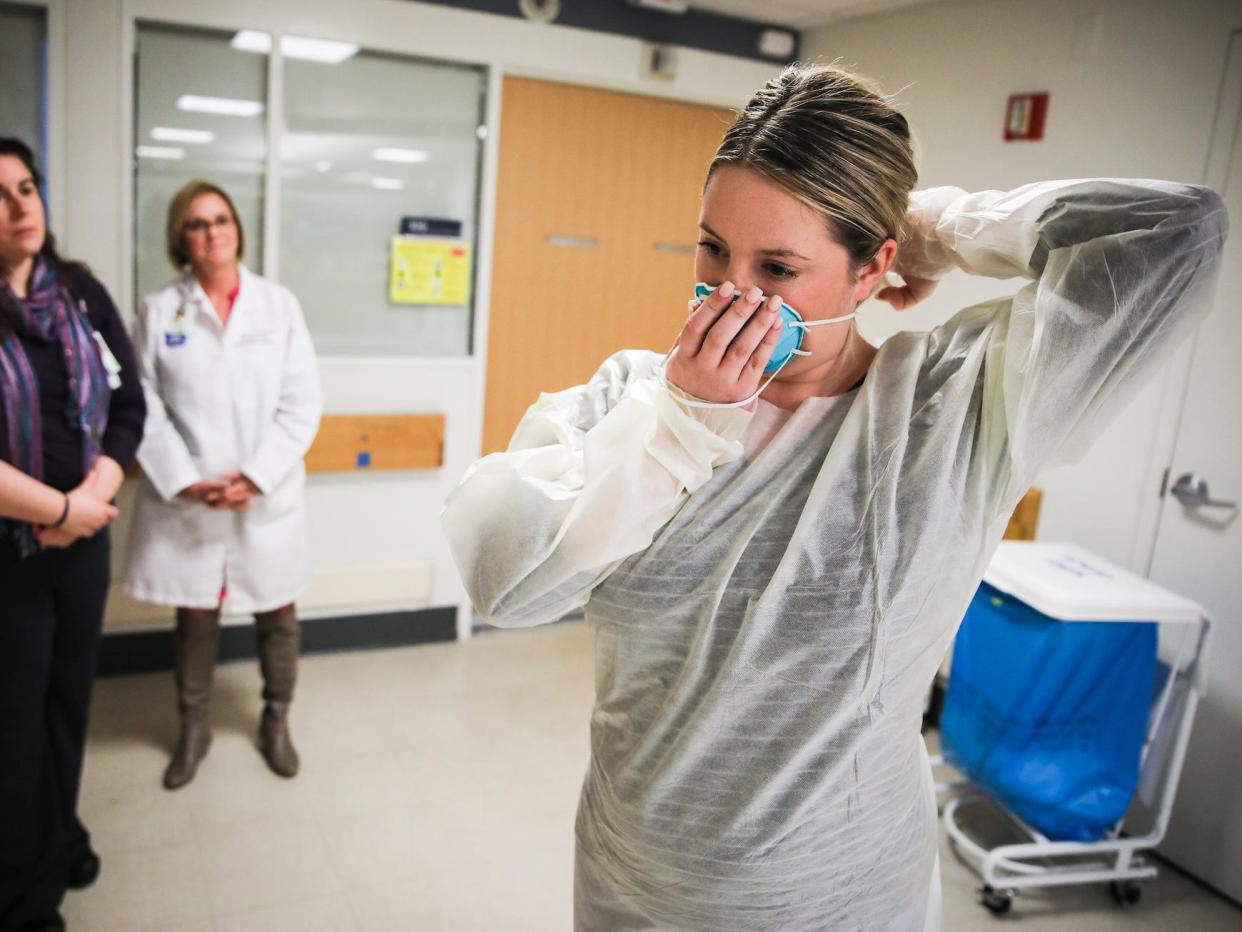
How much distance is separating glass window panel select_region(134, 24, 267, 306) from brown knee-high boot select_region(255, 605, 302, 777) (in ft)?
3.92

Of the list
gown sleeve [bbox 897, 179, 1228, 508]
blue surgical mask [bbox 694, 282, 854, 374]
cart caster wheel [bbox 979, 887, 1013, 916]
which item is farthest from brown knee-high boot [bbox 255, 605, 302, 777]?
gown sleeve [bbox 897, 179, 1228, 508]

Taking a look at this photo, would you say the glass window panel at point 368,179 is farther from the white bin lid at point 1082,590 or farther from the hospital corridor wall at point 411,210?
the white bin lid at point 1082,590

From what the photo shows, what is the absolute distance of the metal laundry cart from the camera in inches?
95.8

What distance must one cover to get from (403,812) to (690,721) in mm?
1948

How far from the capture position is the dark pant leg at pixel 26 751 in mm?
1998

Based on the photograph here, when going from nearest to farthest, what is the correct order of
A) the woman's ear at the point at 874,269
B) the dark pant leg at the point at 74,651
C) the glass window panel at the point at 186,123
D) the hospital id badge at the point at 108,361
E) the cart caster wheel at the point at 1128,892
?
the woman's ear at the point at 874,269, the dark pant leg at the point at 74,651, the hospital id badge at the point at 108,361, the cart caster wheel at the point at 1128,892, the glass window panel at the point at 186,123

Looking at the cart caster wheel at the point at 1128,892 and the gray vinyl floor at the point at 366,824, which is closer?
the gray vinyl floor at the point at 366,824

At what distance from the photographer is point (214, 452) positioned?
276cm

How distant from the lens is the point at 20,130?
2957mm

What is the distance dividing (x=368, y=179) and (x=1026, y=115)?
7.52 feet

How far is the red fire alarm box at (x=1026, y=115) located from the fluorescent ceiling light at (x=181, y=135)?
8.79 ft

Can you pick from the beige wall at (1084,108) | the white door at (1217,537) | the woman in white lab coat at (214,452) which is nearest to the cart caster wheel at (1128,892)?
the white door at (1217,537)

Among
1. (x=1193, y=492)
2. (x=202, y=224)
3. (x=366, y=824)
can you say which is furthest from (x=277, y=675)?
(x=1193, y=492)

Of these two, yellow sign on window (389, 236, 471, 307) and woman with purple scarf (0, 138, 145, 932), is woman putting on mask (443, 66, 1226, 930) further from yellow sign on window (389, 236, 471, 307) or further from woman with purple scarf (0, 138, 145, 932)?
yellow sign on window (389, 236, 471, 307)
